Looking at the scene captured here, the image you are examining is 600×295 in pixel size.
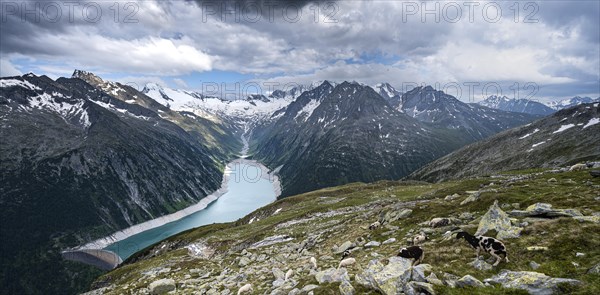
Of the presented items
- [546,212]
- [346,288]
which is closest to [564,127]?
[546,212]

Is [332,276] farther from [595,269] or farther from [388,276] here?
[595,269]

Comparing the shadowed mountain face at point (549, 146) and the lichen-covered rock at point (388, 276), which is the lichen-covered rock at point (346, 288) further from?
the shadowed mountain face at point (549, 146)

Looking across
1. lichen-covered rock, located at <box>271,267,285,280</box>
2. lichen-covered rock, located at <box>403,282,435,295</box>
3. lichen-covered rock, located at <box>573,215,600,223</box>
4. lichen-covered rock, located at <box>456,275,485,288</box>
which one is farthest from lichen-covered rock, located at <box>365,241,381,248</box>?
lichen-covered rock, located at <box>573,215,600,223</box>

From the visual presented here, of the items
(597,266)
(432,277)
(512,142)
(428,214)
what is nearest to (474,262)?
(432,277)

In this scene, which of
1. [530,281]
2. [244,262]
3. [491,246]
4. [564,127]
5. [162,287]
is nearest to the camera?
[530,281]

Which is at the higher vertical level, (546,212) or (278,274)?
(546,212)
